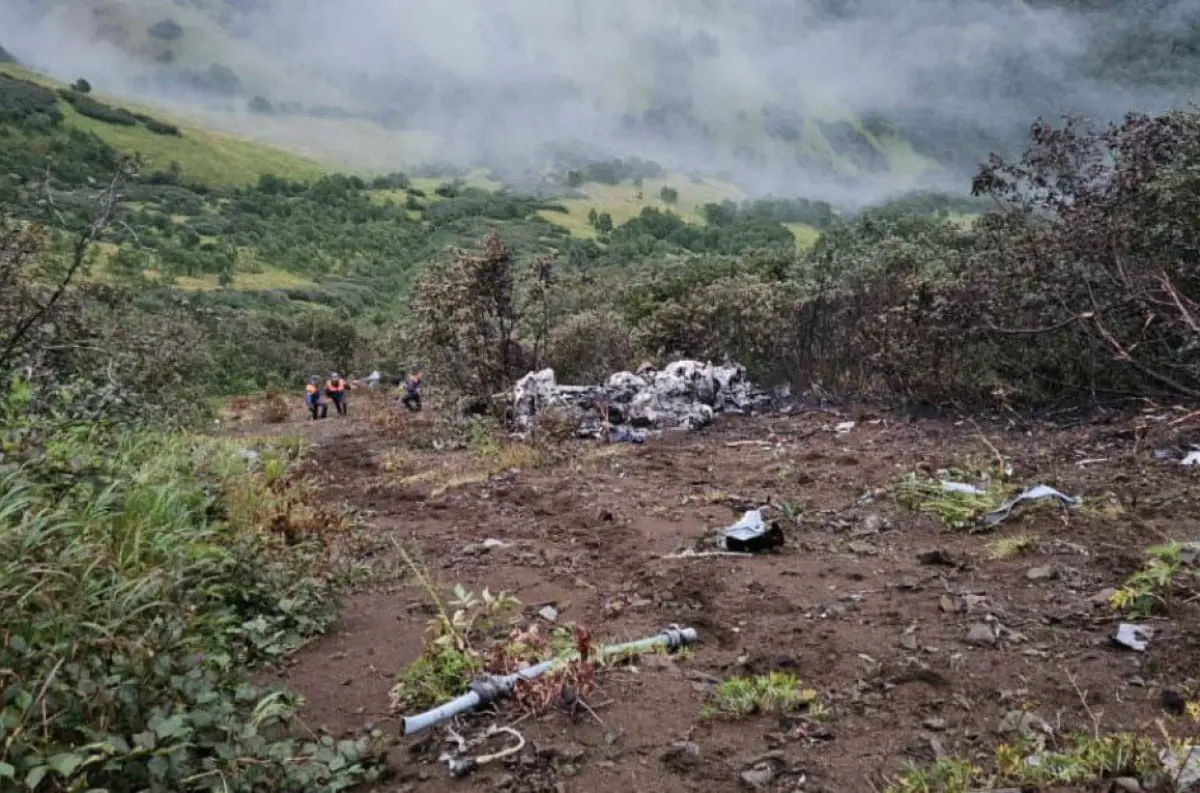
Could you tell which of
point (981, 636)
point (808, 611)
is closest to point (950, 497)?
point (808, 611)

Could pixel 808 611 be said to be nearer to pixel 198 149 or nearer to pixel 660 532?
pixel 660 532

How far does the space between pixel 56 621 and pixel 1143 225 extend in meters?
8.79

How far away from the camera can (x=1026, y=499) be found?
4.94m

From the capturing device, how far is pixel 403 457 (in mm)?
9750

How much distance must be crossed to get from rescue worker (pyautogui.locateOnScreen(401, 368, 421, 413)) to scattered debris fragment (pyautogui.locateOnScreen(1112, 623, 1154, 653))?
13367mm

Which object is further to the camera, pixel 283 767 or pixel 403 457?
pixel 403 457

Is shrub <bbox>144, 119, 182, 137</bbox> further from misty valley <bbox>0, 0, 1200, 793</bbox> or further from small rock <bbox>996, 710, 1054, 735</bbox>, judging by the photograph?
small rock <bbox>996, 710, 1054, 735</bbox>

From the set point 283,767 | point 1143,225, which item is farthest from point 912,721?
point 1143,225

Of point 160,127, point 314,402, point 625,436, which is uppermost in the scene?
point 160,127

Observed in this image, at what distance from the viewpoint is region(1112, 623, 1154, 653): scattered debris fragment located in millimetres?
2977

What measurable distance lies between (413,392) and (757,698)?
13488 mm

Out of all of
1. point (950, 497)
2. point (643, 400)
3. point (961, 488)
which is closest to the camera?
point (950, 497)

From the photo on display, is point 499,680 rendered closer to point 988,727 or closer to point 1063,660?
point 988,727

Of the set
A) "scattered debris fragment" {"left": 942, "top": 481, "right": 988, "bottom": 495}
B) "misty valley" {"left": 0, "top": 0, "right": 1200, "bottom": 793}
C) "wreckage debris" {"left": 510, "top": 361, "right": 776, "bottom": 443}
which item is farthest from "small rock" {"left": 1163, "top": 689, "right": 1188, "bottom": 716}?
"wreckage debris" {"left": 510, "top": 361, "right": 776, "bottom": 443}
